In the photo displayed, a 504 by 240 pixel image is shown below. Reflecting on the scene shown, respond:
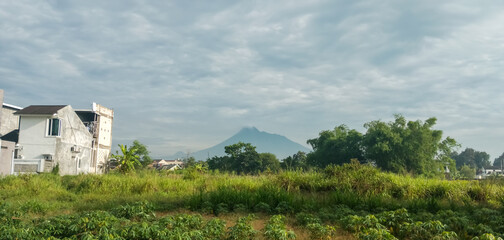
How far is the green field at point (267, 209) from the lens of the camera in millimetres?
6258

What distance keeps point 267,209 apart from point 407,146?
3264 centimetres

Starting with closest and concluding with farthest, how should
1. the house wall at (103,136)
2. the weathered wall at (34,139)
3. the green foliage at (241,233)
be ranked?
the green foliage at (241,233) < the weathered wall at (34,139) < the house wall at (103,136)

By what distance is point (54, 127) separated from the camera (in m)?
29.3

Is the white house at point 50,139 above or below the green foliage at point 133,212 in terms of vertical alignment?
above

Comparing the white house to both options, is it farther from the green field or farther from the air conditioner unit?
the green field

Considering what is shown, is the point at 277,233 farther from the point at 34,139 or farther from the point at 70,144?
the point at 70,144

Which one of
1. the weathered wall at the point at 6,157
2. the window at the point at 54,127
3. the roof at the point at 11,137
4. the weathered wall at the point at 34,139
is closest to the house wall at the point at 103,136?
the roof at the point at 11,137

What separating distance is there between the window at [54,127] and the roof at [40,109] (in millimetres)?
711

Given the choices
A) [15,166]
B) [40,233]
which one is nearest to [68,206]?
[40,233]

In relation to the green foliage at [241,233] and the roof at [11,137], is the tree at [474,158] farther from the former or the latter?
the green foliage at [241,233]

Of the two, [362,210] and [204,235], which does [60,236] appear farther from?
[362,210]

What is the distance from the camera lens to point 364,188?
11.5 meters

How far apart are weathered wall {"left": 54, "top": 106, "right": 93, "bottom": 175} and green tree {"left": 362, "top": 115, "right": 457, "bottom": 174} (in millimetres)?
27978

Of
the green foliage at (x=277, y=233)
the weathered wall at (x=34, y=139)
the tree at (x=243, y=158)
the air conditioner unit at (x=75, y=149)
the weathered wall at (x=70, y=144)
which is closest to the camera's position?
the green foliage at (x=277, y=233)
